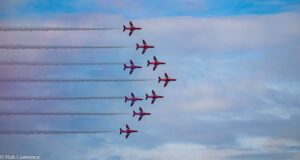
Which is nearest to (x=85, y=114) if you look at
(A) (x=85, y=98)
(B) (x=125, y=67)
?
(A) (x=85, y=98)

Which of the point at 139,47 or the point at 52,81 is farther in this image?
the point at 139,47

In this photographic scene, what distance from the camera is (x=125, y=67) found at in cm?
13788

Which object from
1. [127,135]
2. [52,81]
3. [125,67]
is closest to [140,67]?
[125,67]

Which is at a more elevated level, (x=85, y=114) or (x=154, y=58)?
(x=154, y=58)

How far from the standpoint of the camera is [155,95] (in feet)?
472

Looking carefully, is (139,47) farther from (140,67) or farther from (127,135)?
(127,135)

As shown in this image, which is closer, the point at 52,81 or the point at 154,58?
the point at 52,81

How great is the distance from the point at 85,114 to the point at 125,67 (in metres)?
16.2

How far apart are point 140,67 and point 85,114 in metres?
18.5

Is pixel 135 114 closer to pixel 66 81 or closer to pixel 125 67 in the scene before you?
pixel 125 67

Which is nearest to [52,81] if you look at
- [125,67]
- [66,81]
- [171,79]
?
[66,81]

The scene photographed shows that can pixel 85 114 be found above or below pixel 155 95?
below

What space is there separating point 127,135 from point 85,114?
18.4m

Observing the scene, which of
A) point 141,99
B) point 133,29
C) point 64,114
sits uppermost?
point 133,29
